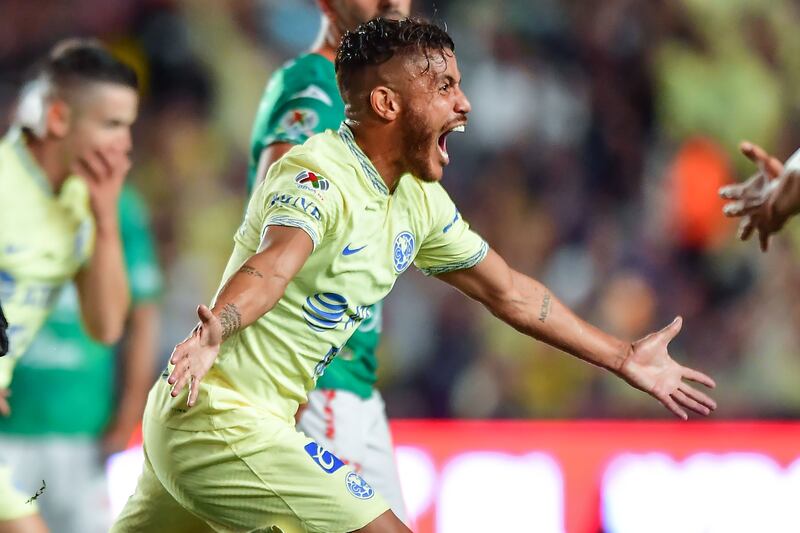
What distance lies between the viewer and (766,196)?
3.77 metres

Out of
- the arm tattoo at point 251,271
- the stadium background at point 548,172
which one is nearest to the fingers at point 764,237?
→ the arm tattoo at point 251,271

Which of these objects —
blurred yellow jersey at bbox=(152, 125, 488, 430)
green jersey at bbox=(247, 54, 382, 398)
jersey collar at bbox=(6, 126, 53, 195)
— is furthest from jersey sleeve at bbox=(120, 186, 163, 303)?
blurred yellow jersey at bbox=(152, 125, 488, 430)

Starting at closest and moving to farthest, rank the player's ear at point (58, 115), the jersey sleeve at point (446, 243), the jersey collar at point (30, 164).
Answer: the jersey sleeve at point (446, 243) → the jersey collar at point (30, 164) → the player's ear at point (58, 115)

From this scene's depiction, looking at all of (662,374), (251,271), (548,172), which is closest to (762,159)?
(662,374)

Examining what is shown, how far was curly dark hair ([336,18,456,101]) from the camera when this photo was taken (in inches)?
113

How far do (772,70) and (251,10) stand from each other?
11.1 ft

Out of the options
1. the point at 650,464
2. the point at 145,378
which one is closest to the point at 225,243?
the point at 145,378

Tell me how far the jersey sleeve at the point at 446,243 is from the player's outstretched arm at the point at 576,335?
0.14 ft

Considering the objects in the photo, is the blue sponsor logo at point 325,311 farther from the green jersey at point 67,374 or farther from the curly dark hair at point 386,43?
the green jersey at point 67,374

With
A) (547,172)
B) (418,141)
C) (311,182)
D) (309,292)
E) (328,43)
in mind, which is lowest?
(309,292)

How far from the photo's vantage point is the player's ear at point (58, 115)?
4.52 metres

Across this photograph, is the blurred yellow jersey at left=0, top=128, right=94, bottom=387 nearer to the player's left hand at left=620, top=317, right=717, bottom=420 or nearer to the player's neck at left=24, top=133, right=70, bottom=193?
the player's neck at left=24, top=133, right=70, bottom=193

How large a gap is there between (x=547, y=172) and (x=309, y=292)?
4.91 metres

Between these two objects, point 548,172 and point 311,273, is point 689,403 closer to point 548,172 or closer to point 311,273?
point 311,273
